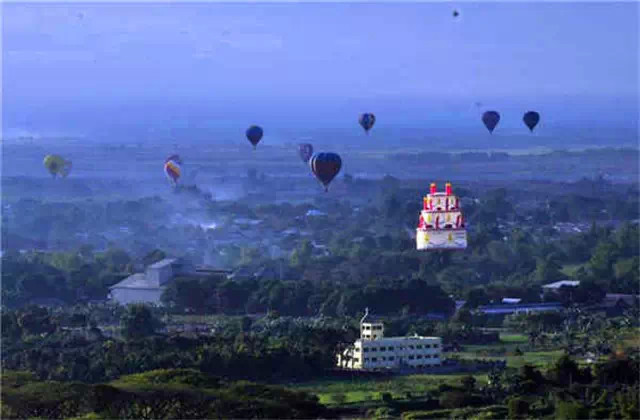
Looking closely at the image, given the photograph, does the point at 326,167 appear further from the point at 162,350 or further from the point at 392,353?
the point at 162,350

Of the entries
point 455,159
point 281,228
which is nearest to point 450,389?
point 281,228

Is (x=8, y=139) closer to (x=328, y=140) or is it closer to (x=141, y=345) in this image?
(x=328, y=140)

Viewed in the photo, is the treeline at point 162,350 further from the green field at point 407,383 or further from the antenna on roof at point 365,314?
the green field at point 407,383

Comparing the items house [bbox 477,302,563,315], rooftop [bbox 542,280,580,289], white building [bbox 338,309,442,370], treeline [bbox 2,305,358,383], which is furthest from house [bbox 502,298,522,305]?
white building [bbox 338,309,442,370]

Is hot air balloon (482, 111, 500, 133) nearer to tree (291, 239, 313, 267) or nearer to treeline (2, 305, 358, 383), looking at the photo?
tree (291, 239, 313, 267)

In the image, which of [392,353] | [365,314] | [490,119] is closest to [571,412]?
[392,353]
